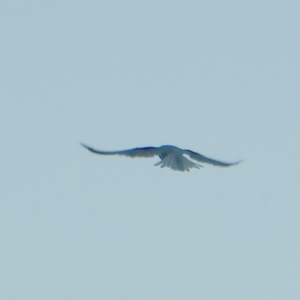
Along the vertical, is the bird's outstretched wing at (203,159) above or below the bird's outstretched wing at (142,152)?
above

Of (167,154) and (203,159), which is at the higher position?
(203,159)

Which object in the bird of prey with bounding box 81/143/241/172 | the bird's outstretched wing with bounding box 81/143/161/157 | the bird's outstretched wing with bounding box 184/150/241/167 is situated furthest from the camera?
the bird's outstretched wing with bounding box 184/150/241/167

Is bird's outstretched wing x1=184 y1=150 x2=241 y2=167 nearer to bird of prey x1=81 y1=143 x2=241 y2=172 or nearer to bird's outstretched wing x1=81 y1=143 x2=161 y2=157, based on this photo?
bird of prey x1=81 y1=143 x2=241 y2=172

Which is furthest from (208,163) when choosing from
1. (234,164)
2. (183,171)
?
(183,171)

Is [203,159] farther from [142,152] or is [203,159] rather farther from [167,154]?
[142,152]

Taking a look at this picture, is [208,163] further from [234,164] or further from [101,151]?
[101,151]

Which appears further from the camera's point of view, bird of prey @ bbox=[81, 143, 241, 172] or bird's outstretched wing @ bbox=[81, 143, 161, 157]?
bird's outstretched wing @ bbox=[81, 143, 161, 157]

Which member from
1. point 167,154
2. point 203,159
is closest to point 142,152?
point 167,154

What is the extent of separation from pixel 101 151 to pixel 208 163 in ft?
9.12

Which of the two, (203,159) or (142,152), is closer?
(142,152)

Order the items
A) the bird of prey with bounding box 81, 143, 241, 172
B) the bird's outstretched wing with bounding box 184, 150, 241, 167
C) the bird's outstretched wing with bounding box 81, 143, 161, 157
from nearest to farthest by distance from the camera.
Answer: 1. the bird of prey with bounding box 81, 143, 241, 172
2. the bird's outstretched wing with bounding box 81, 143, 161, 157
3. the bird's outstretched wing with bounding box 184, 150, 241, 167

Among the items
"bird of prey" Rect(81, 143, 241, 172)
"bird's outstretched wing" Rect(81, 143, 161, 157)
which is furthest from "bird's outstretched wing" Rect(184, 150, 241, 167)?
"bird's outstretched wing" Rect(81, 143, 161, 157)

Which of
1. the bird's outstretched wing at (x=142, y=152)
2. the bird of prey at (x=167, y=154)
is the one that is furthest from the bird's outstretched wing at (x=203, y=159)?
the bird's outstretched wing at (x=142, y=152)

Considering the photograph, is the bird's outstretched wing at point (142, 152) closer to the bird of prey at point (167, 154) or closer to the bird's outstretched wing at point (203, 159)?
the bird of prey at point (167, 154)
